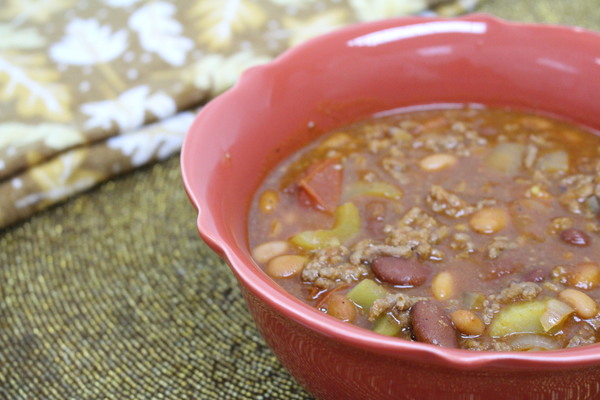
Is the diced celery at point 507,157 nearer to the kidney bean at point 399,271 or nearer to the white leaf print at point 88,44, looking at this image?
the kidney bean at point 399,271

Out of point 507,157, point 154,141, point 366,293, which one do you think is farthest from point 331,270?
point 154,141

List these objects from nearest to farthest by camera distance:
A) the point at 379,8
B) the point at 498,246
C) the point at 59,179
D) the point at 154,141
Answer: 1. the point at 498,246
2. the point at 59,179
3. the point at 154,141
4. the point at 379,8

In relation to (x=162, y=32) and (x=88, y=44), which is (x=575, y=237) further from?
(x=88, y=44)

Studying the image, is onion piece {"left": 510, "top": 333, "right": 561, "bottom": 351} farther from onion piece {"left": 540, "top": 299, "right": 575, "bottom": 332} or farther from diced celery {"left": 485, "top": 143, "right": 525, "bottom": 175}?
diced celery {"left": 485, "top": 143, "right": 525, "bottom": 175}

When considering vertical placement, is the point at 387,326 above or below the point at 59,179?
above

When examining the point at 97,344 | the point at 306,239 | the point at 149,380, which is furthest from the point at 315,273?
the point at 97,344

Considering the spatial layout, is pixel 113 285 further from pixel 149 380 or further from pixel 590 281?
pixel 590 281

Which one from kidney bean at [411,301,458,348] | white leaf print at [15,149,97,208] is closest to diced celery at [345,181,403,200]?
kidney bean at [411,301,458,348]

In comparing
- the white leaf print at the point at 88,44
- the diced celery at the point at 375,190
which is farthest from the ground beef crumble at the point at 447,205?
the white leaf print at the point at 88,44
